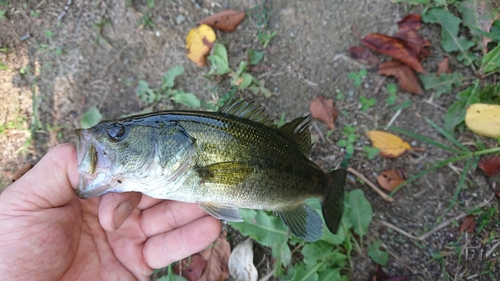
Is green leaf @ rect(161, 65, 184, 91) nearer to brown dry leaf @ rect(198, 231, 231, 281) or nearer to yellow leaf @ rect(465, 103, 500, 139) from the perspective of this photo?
brown dry leaf @ rect(198, 231, 231, 281)

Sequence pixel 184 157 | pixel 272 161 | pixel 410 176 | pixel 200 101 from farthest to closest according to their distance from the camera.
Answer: pixel 200 101
pixel 410 176
pixel 272 161
pixel 184 157

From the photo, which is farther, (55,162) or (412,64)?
(412,64)

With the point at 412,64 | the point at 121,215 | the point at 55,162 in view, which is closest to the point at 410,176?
the point at 412,64

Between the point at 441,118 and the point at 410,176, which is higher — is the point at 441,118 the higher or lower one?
the higher one

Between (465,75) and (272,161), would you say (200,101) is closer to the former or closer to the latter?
(272,161)

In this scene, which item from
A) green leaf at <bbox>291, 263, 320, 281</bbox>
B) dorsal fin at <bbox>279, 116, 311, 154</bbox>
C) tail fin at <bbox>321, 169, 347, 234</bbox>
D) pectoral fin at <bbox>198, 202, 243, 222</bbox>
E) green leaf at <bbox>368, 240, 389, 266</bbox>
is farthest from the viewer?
green leaf at <bbox>368, 240, 389, 266</bbox>

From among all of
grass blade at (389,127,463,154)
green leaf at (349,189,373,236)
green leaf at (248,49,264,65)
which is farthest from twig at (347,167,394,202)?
green leaf at (248,49,264,65)

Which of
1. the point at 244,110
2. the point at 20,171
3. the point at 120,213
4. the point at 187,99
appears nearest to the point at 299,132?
the point at 244,110
